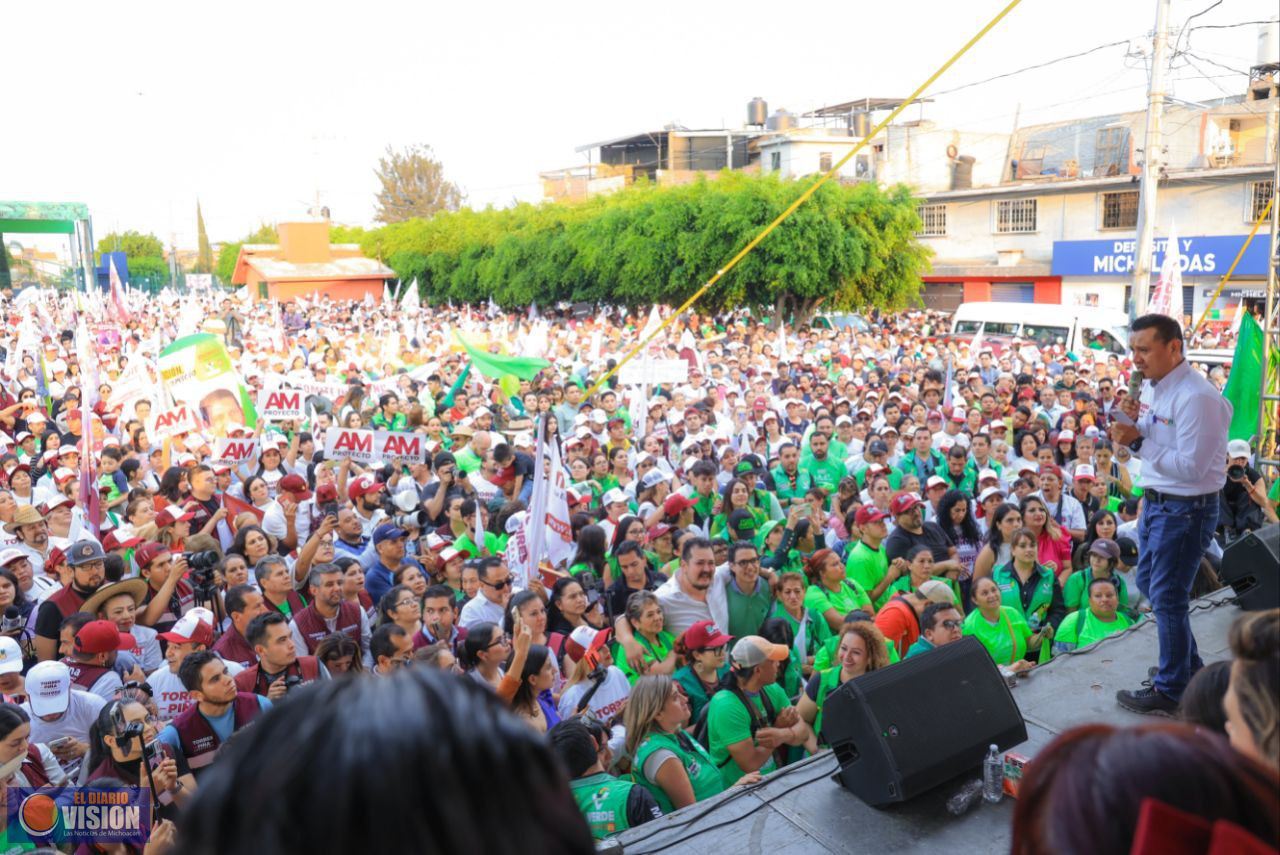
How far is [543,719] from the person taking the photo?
16.1 ft

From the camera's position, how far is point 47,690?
4812mm

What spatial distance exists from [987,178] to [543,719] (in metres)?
43.5

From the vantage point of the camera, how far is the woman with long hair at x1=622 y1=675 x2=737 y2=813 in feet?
14.0

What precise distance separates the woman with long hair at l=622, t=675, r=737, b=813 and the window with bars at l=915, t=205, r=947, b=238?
39.0 metres

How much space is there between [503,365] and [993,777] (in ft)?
40.3

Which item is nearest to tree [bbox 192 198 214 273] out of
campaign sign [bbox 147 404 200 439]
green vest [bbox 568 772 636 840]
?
campaign sign [bbox 147 404 200 439]

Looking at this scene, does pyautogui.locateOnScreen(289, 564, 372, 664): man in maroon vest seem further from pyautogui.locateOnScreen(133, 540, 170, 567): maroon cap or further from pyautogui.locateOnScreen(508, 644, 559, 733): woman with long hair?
pyautogui.locateOnScreen(508, 644, 559, 733): woman with long hair

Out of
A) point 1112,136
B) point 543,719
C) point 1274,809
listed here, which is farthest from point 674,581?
point 1112,136

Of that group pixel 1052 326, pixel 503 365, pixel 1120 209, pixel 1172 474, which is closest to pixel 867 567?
pixel 1172 474

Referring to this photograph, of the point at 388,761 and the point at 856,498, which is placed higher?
the point at 388,761

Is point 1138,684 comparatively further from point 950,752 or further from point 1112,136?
point 1112,136

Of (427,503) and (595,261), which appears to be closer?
(427,503)

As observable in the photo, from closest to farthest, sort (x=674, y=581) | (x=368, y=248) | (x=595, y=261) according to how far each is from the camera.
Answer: (x=674, y=581) → (x=595, y=261) → (x=368, y=248)

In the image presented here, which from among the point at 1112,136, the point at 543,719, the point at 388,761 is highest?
the point at 1112,136
